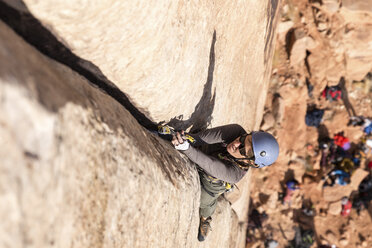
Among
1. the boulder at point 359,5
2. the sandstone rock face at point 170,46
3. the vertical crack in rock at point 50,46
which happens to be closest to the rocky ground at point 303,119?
the boulder at point 359,5

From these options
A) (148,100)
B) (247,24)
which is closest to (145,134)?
(148,100)

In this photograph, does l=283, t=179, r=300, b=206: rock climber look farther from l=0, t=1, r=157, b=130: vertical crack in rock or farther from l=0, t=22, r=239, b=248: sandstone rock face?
l=0, t=1, r=157, b=130: vertical crack in rock

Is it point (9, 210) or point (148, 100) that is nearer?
point (9, 210)

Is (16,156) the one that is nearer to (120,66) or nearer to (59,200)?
(59,200)

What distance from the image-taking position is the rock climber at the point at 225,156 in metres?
4.12

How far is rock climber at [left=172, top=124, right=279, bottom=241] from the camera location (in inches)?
162

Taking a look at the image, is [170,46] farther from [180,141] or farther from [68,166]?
[68,166]

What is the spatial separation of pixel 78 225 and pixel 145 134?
156 cm

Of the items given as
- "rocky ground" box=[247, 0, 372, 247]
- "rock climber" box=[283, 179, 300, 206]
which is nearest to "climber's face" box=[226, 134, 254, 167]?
"rocky ground" box=[247, 0, 372, 247]

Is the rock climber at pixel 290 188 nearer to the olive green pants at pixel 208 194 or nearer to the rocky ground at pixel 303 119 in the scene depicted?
the rocky ground at pixel 303 119

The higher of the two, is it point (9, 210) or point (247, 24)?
point (247, 24)

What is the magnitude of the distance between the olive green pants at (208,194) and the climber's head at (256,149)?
780 mm

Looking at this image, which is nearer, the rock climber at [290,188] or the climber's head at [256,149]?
the climber's head at [256,149]

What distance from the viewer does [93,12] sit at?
249cm
